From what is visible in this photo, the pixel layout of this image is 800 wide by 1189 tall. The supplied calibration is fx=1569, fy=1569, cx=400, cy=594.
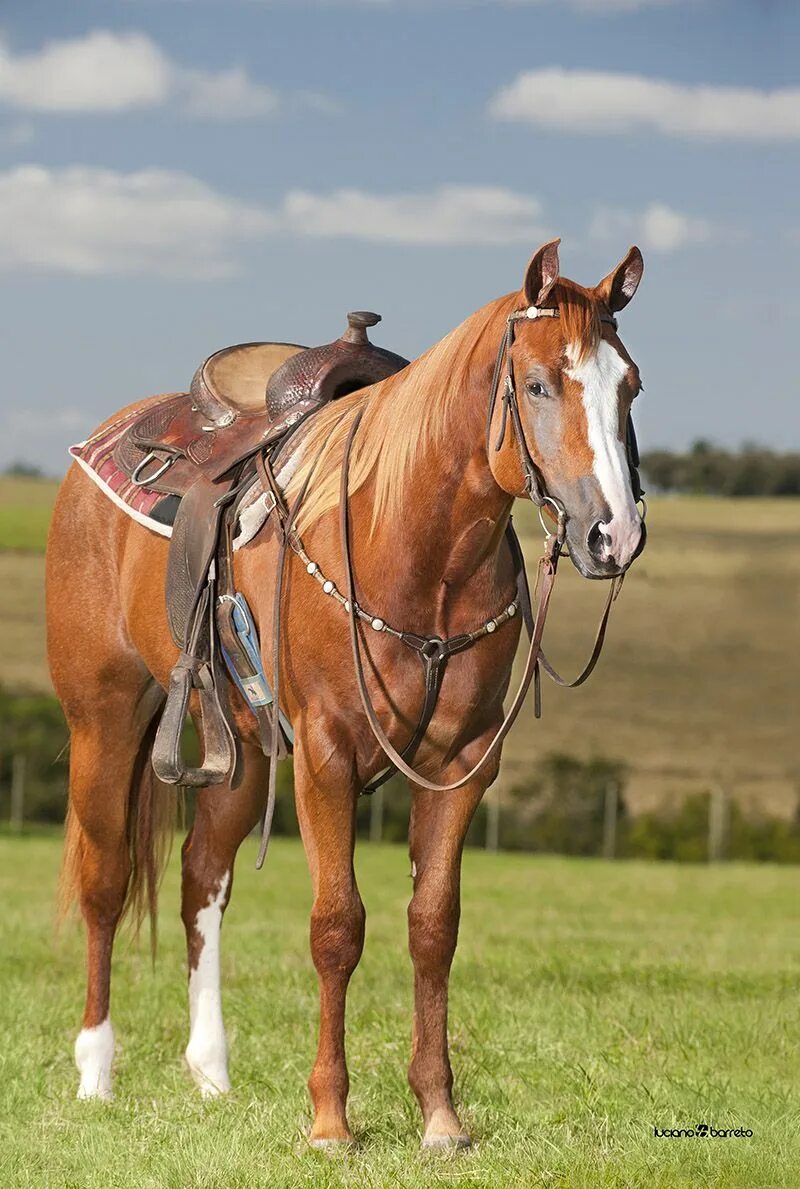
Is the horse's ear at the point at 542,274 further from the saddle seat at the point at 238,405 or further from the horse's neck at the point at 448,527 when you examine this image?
the saddle seat at the point at 238,405

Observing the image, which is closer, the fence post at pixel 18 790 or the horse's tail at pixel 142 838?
the horse's tail at pixel 142 838

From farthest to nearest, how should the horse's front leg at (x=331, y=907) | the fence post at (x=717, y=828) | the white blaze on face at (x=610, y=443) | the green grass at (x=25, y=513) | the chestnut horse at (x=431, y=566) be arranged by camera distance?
1. the green grass at (x=25, y=513)
2. the fence post at (x=717, y=828)
3. the horse's front leg at (x=331, y=907)
4. the chestnut horse at (x=431, y=566)
5. the white blaze on face at (x=610, y=443)

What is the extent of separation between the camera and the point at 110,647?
6.55 m

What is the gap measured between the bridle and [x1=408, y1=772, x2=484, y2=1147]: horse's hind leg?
11cm

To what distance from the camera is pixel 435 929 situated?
5.02 m

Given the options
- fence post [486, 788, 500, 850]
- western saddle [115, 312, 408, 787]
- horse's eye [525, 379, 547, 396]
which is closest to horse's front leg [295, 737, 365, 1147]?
western saddle [115, 312, 408, 787]

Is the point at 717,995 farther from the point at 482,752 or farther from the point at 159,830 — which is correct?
the point at 482,752

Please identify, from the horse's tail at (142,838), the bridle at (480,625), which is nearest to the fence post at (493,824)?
the horse's tail at (142,838)

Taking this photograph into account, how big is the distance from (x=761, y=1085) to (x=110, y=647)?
10.2 feet

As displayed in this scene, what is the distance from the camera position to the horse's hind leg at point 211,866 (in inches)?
247

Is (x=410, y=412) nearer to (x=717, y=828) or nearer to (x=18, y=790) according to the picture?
(x=717, y=828)

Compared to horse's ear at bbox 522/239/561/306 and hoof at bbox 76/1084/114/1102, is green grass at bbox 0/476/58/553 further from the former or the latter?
horse's ear at bbox 522/239/561/306

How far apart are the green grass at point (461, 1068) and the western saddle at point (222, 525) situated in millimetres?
1253

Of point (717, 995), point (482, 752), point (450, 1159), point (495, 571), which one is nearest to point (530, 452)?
point (495, 571)
